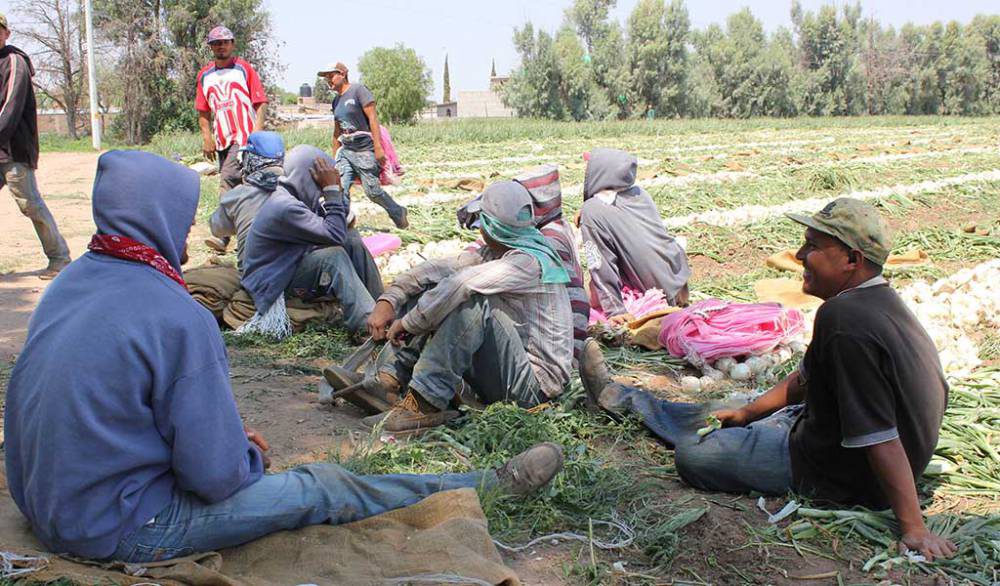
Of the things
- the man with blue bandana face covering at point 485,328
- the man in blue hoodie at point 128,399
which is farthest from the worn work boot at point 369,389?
the man in blue hoodie at point 128,399

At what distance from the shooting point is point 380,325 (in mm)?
4355

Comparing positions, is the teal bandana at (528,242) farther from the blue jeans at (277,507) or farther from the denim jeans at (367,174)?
the denim jeans at (367,174)

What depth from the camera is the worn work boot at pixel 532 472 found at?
319 cm

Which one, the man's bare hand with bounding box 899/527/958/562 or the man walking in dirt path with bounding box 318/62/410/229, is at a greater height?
the man walking in dirt path with bounding box 318/62/410/229

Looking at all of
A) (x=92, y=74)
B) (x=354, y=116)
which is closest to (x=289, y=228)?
(x=354, y=116)

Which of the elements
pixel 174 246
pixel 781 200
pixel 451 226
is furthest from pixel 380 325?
pixel 781 200

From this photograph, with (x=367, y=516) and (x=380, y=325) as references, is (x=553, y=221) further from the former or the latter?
(x=367, y=516)

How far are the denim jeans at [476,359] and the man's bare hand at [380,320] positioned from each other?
0.27 metres

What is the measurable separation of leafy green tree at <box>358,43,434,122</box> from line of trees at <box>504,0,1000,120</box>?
5.80 meters

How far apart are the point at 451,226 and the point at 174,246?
7.11 metres

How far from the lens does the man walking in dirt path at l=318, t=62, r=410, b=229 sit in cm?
920

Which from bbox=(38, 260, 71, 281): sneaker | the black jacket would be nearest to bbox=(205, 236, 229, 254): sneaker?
bbox=(38, 260, 71, 281): sneaker

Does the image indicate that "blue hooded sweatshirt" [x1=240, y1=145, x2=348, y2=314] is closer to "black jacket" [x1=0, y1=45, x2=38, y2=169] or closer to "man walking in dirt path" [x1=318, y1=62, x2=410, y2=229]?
"black jacket" [x1=0, y1=45, x2=38, y2=169]

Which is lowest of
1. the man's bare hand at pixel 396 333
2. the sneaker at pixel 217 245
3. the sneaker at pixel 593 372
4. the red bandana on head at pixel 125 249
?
the sneaker at pixel 593 372
